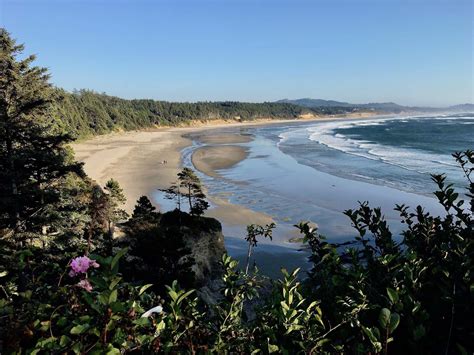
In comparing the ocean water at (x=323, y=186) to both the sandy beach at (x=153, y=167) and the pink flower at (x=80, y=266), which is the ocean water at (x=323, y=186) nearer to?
the sandy beach at (x=153, y=167)

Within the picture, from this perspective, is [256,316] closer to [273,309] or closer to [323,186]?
[273,309]

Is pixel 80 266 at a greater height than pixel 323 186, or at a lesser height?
greater

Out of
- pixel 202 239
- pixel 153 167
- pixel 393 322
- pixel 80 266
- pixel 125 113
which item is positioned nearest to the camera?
pixel 393 322

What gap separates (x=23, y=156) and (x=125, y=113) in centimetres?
11882

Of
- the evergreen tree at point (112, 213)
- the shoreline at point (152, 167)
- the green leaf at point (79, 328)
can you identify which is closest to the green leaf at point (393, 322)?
the green leaf at point (79, 328)

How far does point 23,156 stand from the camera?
11430mm

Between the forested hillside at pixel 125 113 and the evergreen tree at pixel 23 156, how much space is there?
147 ft

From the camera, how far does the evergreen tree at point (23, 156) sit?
11.3 metres

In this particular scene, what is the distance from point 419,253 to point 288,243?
62.8ft

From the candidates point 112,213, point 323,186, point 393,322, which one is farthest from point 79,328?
point 323,186

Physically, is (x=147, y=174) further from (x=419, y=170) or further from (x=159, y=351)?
(x=159, y=351)

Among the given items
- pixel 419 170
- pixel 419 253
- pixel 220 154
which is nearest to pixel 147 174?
pixel 220 154

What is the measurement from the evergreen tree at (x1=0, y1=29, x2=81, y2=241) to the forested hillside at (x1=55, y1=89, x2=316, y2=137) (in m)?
44.8

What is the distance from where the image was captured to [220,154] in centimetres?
5984
